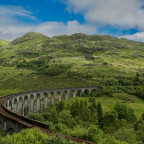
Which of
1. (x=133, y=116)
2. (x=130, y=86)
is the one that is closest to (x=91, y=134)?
(x=133, y=116)

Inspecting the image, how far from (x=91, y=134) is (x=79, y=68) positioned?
165193 mm

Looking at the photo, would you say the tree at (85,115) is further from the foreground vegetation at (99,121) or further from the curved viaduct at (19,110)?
the curved viaduct at (19,110)

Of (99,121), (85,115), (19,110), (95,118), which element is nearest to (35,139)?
(85,115)

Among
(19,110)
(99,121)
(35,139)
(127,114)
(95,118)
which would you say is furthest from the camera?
(19,110)

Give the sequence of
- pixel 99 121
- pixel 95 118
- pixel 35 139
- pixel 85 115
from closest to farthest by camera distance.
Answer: pixel 35 139 → pixel 85 115 → pixel 95 118 → pixel 99 121

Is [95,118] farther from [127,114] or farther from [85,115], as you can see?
[127,114]

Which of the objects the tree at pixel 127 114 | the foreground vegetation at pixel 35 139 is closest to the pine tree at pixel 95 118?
the tree at pixel 127 114

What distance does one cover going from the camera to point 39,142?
19.4 m

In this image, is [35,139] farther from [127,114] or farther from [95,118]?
[127,114]

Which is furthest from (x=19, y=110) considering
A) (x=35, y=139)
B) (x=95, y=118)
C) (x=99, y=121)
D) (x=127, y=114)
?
(x=127, y=114)

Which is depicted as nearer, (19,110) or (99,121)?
(99,121)

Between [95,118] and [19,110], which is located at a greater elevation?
[19,110]

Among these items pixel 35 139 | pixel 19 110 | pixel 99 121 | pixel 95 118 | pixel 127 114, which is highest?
pixel 35 139

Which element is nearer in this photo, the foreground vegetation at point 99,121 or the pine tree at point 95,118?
the foreground vegetation at point 99,121
